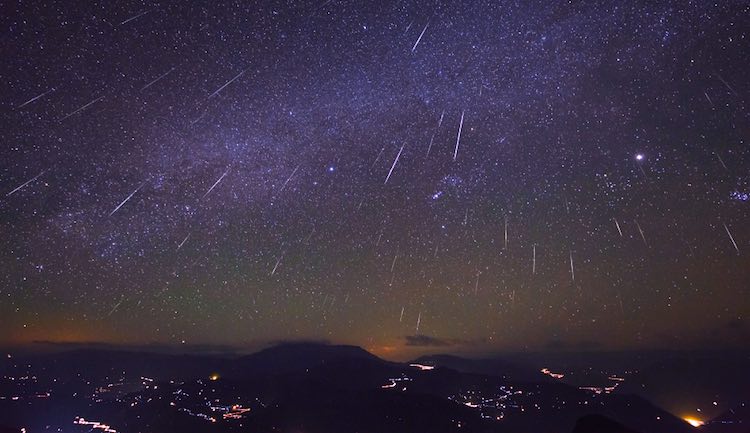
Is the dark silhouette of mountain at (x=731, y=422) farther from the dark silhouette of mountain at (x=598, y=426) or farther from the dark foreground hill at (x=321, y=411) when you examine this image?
the dark silhouette of mountain at (x=598, y=426)

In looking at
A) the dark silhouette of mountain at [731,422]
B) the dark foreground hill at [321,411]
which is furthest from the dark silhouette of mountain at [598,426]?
the dark silhouette of mountain at [731,422]

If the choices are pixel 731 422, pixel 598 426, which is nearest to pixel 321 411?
pixel 598 426

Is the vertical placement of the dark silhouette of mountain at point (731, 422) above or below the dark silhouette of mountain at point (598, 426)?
below

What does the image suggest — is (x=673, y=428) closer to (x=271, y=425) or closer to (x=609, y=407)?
(x=609, y=407)

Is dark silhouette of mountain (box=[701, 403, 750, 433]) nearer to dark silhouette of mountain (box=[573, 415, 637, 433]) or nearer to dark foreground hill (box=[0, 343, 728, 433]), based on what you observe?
dark foreground hill (box=[0, 343, 728, 433])

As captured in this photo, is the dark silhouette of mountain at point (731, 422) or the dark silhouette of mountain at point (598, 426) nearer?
the dark silhouette of mountain at point (598, 426)

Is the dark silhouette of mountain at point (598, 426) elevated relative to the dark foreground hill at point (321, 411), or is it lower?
elevated

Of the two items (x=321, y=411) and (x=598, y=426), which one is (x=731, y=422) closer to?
(x=321, y=411)

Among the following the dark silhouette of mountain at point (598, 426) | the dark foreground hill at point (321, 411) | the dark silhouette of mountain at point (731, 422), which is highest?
the dark silhouette of mountain at point (598, 426)

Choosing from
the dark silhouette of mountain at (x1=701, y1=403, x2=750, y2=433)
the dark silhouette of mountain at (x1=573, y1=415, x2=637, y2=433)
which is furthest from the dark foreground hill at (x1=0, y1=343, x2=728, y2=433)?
the dark silhouette of mountain at (x1=573, y1=415, x2=637, y2=433)
